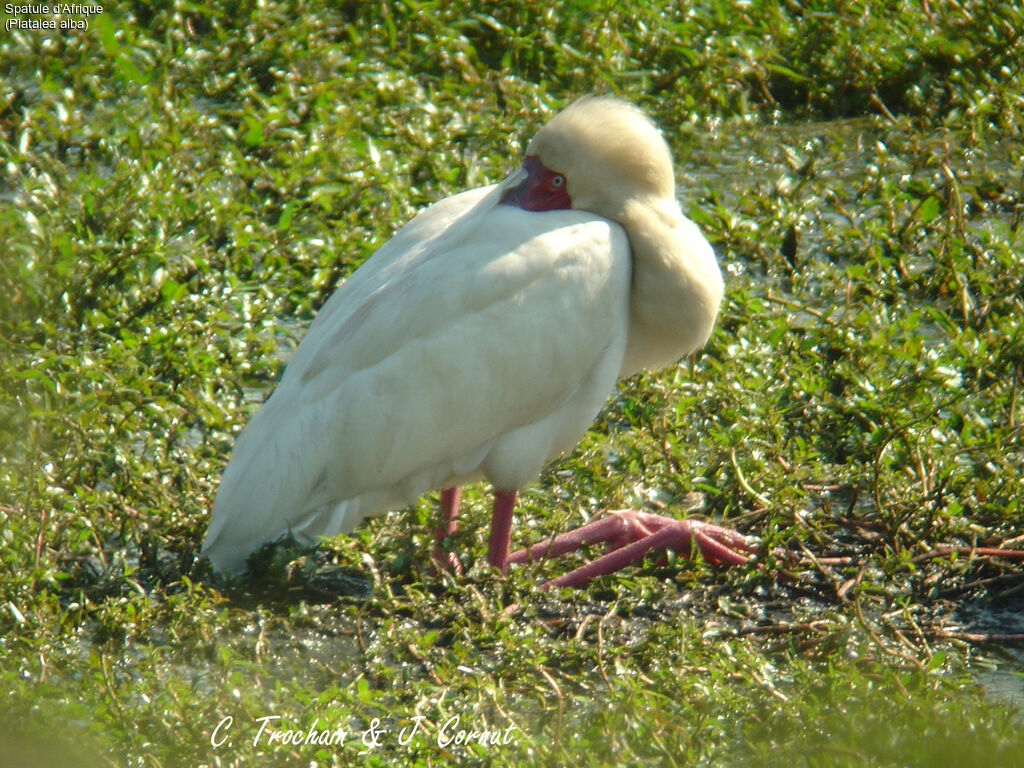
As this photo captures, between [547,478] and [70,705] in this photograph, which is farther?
[547,478]

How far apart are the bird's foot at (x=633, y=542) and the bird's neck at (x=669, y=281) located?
21.7 inches

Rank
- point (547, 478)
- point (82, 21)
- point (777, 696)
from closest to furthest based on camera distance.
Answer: point (777, 696) < point (547, 478) < point (82, 21)

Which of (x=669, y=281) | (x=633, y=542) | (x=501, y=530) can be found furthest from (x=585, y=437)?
(x=669, y=281)

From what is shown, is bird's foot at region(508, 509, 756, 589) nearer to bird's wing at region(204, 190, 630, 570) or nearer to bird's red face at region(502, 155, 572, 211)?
bird's wing at region(204, 190, 630, 570)

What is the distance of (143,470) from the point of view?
4320mm

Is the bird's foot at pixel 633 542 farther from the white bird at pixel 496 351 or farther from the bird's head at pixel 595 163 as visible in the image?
the bird's head at pixel 595 163

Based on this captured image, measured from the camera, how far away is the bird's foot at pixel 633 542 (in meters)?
4.19

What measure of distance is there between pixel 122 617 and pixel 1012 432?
2.78 metres

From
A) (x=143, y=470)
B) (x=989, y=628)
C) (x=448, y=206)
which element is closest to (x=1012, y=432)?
(x=989, y=628)

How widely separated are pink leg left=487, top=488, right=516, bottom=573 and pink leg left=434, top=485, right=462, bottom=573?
0.12 meters

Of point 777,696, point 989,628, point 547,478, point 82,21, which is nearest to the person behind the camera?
point 777,696

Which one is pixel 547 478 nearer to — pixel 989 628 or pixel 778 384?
pixel 778 384

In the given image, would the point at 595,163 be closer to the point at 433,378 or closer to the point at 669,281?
the point at 669,281

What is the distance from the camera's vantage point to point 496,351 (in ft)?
13.1
